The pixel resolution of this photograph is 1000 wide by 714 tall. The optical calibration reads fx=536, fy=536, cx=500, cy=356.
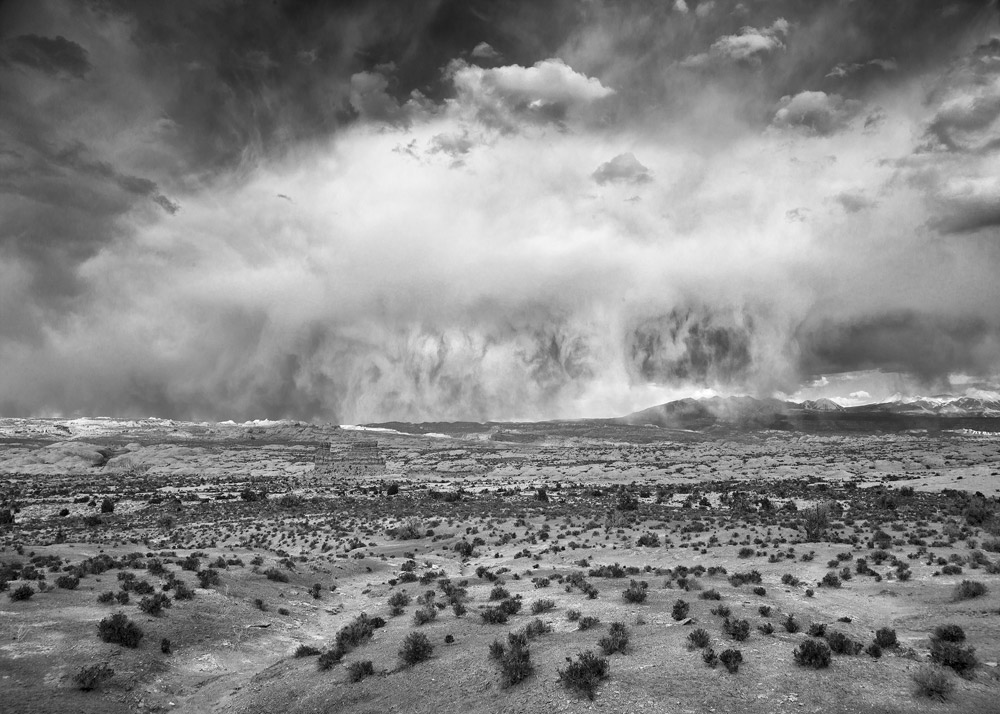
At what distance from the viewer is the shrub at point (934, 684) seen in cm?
1260

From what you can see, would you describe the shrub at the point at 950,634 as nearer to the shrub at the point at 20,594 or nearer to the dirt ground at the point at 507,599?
the dirt ground at the point at 507,599

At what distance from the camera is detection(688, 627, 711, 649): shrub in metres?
16.0

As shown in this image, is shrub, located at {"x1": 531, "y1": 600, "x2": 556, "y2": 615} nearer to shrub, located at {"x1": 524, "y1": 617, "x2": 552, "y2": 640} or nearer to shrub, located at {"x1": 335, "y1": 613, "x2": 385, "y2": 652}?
shrub, located at {"x1": 524, "y1": 617, "x2": 552, "y2": 640}

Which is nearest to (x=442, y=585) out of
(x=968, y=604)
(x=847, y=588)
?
(x=847, y=588)

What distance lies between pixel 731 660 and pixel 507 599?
40.7 feet

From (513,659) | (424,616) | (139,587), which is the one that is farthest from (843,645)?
(139,587)

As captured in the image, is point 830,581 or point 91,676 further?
point 830,581

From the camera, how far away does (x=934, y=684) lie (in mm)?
12727

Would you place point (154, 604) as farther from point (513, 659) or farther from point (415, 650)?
point (513, 659)

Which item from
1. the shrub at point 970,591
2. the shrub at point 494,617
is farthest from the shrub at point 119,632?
the shrub at point 970,591

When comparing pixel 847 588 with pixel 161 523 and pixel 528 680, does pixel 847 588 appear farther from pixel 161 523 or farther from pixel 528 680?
pixel 161 523

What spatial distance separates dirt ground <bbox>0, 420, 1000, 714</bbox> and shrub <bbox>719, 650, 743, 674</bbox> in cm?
17

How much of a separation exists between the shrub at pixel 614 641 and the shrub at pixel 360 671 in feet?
23.8

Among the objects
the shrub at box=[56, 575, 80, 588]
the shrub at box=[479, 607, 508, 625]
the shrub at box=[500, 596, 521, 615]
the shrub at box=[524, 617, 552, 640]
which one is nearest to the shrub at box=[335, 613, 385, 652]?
the shrub at box=[479, 607, 508, 625]
